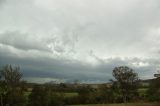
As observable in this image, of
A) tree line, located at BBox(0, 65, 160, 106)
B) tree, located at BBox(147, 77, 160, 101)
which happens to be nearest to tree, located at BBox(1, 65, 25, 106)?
tree line, located at BBox(0, 65, 160, 106)

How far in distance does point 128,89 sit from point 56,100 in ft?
112

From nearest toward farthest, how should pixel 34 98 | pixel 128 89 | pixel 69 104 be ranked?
pixel 34 98
pixel 69 104
pixel 128 89

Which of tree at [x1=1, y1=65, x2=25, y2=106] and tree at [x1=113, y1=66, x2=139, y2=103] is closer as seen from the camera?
tree at [x1=1, y1=65, x2=25, y2=106]

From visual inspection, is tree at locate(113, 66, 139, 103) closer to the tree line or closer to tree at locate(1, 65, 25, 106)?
the tree line

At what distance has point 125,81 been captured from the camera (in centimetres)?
11775

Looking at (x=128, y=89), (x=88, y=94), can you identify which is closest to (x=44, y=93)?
(x=88, y=94)

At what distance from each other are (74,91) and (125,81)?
19.0m

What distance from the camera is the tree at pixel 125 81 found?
378ft

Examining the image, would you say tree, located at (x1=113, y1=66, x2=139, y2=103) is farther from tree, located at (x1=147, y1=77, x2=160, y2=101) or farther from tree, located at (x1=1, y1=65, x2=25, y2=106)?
tree, located at (x1=1, y1=65, x2=25, y2=106)

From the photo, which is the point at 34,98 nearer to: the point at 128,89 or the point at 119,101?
the point at 119,101

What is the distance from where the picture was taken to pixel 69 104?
100000mm

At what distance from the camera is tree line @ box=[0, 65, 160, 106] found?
286ft

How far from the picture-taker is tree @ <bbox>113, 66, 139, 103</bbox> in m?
115

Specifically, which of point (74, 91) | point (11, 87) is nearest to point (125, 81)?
point (74, 91)
